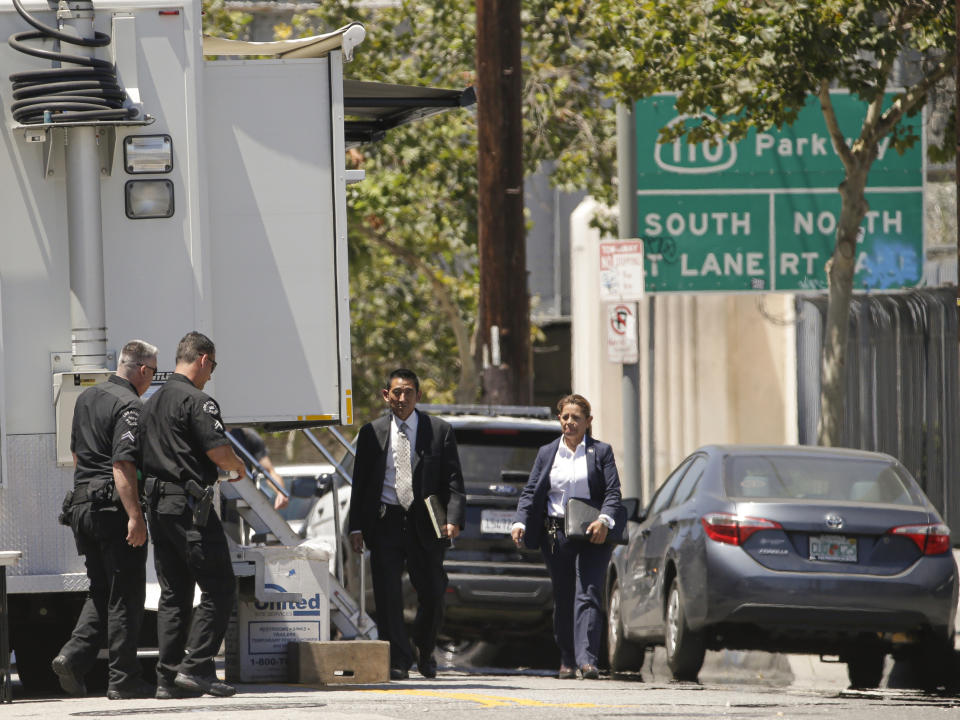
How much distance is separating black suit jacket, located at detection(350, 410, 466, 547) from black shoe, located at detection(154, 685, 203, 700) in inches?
82.5

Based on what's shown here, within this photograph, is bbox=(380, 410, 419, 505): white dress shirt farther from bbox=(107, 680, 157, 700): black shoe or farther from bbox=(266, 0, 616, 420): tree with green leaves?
bbox=(266, 0, 616, 420): tree with green leaves

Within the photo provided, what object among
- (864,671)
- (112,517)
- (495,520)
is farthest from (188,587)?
(864,671)

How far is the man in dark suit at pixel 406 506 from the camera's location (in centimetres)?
1102

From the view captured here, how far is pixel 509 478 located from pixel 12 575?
4.17 metres

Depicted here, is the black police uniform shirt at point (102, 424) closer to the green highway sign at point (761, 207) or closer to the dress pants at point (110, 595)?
the dress pants at point (110, 595)

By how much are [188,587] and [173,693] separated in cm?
50

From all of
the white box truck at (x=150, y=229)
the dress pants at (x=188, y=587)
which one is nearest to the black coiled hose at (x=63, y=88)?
the white box truck at (x=150, y=229)

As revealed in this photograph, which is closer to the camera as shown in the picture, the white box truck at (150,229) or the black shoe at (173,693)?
the black shoe at (173,693)

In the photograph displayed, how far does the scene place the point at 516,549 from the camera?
1276cm

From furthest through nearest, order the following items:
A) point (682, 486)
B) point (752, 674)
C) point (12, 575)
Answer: point (752, 674), point (682, 486), point (12, 575)

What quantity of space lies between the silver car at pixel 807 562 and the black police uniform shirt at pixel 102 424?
3582 mm

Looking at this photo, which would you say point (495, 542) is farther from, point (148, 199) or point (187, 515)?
point (148, 199)

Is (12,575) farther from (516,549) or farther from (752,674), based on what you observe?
(752,674)

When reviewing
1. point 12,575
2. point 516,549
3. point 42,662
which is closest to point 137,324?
point 12,575
